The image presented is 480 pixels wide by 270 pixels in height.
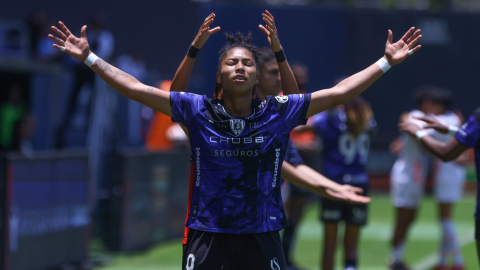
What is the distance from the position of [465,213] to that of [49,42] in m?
10.5

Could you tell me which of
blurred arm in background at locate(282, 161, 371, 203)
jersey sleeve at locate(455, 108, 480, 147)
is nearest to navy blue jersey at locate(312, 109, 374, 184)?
blurred arm in background at locate(282, 161, 371, 203)

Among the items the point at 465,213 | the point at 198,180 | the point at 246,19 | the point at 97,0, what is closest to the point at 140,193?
the point at 198,180

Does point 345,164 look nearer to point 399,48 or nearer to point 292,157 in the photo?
point 292,157

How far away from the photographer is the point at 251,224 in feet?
13.3

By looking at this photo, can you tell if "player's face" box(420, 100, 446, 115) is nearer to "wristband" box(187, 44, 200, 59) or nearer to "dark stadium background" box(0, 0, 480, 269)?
"dark stadium background" box(0, 0, 480, 269)

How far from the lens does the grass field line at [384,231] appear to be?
1253cm

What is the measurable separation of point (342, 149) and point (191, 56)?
3629 millimetres

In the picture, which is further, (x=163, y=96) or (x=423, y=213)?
(x=423, y=213)

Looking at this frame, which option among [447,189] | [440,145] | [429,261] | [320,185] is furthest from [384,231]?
[320,185]

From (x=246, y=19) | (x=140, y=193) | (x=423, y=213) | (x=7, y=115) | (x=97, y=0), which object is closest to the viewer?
(x=140, y=193)

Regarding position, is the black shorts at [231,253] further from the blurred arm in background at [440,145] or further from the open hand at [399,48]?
the blurred arm in background at [440,145]

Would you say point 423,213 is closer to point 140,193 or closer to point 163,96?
point 140,193

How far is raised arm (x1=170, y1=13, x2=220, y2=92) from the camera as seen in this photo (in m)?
4.41

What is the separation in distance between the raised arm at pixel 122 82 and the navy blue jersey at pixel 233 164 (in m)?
0.07
